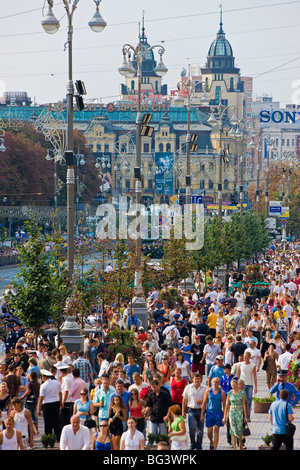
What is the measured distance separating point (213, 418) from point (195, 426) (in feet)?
0.93

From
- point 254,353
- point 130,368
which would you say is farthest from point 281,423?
point 254,353

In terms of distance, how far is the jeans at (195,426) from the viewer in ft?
47.4

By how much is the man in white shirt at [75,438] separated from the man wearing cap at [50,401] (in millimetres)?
3098

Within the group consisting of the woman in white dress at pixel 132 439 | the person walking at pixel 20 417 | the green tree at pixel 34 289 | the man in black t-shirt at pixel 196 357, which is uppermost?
the green tree at pixel 34 289

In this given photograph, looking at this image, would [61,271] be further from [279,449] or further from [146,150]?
[146,150]

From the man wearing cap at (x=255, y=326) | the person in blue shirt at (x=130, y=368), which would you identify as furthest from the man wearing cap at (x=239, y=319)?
the person in blue shirt at (x=130, y=368)

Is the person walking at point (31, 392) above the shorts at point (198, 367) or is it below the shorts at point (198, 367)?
above

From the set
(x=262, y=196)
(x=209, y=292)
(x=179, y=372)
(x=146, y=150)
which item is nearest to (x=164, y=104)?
(x=146, y=150)

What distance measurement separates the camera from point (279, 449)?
1336cm

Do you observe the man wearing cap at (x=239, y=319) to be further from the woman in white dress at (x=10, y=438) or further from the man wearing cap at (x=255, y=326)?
the woman in white dress at (x=10, y=438)

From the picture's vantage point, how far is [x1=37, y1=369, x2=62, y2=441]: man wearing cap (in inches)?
598

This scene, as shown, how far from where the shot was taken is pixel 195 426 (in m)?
14.6

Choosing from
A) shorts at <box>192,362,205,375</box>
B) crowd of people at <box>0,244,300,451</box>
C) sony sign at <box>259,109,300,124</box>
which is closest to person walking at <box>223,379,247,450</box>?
crowd of people at <box>0,244,300,451</box>

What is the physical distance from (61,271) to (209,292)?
35.3 feet
